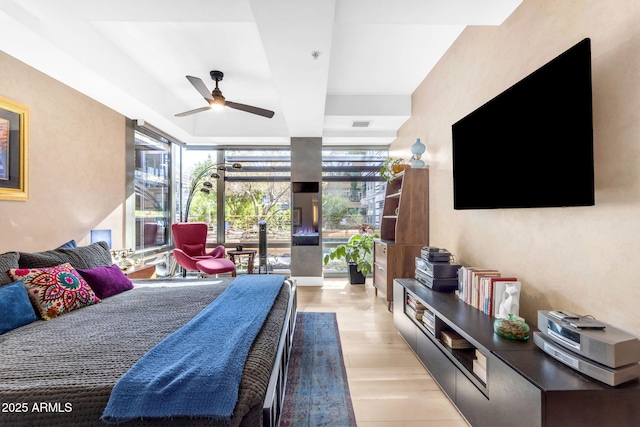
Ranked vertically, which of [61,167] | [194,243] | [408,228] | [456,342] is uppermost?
[61,167]

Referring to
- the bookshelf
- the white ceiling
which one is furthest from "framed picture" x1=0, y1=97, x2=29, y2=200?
the bookshelf

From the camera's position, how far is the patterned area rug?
166 cm

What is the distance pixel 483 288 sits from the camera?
1917 millimetres

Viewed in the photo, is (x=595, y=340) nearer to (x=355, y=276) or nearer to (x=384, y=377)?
(x=384, y=377)

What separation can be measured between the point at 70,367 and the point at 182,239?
334 centimetres

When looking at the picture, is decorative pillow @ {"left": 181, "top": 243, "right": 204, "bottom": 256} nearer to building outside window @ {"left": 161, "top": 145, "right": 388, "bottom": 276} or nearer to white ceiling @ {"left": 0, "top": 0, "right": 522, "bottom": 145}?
building outside window @ {"left": 161, "top": 145, "right": 388, "bottom": 276}

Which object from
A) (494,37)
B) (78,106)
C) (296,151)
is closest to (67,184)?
(78,106)

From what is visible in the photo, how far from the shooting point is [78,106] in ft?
9.71

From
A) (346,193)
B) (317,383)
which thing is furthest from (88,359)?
(346,193)

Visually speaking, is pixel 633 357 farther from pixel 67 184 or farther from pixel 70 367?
pixel 67 184

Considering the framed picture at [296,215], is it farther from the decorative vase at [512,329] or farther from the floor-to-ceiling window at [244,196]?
the decorative vase at [512,329]

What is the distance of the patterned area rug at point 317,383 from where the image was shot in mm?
1659

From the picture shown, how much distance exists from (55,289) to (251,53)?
8.40 feet

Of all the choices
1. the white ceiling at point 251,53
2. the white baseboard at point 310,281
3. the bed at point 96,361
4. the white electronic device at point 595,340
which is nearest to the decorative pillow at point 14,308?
the bed at point 96,361
